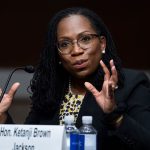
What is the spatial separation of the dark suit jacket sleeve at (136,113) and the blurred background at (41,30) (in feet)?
4.85

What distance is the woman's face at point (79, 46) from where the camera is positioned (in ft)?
6.00

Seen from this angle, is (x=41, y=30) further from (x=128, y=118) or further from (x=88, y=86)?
(x=128, y=118)

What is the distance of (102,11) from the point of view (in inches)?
132

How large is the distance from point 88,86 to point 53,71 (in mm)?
428

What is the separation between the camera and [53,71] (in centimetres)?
202

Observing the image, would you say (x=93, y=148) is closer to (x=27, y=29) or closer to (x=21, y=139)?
(x=21, y=139)

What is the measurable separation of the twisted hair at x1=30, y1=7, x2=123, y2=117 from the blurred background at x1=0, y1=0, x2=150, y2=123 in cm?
132

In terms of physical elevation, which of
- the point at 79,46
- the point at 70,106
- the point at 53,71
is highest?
the point at 79,46

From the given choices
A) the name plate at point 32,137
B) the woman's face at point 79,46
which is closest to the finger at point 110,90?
the name plate at point 32,137

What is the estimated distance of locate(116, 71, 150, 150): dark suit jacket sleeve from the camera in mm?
1536

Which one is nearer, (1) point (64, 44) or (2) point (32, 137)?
(2) point (32, 137)

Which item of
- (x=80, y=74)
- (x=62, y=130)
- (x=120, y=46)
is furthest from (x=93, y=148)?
(x=120, y=46)

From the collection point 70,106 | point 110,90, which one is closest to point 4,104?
point 70,106

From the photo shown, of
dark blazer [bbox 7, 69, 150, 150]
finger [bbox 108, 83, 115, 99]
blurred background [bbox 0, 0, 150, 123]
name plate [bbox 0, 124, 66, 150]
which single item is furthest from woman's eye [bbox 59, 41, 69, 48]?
blurred background [bbox 0, 0, 150, 123]
